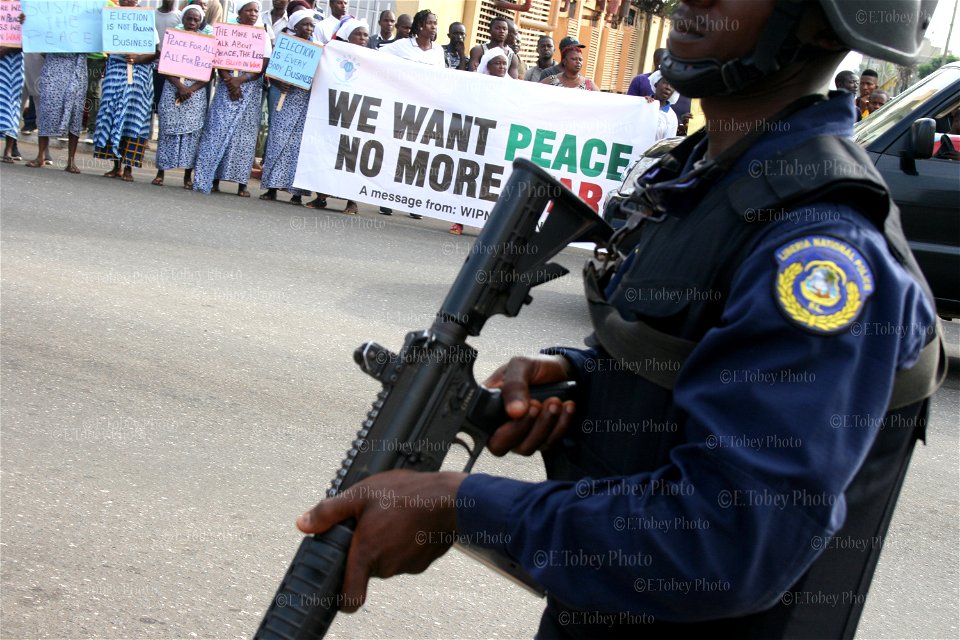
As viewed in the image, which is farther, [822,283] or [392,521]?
[392,521]

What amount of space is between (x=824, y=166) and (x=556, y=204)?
503 mm

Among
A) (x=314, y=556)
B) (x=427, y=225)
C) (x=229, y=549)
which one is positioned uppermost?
(x=314, y=556)

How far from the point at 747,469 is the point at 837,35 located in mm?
547

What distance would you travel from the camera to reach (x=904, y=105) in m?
7.57

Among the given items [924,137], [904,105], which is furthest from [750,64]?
[904,105]

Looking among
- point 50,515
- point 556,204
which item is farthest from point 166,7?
point 556,204

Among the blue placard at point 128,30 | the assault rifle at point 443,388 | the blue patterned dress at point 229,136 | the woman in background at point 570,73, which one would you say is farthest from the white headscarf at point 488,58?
the assault rifle at point 443,388

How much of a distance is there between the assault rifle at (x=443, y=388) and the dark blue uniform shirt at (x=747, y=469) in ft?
0.64

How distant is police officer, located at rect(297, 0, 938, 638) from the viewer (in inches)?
41.8

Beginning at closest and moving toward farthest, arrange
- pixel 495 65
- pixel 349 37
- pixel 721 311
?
pixel 721 311 < pixel 495 65 < pixel 349 37

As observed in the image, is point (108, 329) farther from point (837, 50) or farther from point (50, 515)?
point (837, 50)

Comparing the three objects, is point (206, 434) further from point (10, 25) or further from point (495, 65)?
point (10, 25)

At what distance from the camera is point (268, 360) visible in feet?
18.4

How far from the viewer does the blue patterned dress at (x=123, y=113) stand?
38.0 feet
